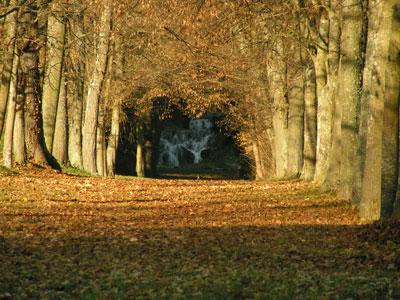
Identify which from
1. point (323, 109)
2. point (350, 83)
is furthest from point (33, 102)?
point (350, 83)

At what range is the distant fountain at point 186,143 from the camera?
236ft

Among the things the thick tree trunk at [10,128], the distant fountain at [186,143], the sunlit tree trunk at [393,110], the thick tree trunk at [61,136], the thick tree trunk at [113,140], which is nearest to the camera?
the sunlit tree trunk at [393,110]

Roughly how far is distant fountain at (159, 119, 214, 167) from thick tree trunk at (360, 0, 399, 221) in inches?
2119

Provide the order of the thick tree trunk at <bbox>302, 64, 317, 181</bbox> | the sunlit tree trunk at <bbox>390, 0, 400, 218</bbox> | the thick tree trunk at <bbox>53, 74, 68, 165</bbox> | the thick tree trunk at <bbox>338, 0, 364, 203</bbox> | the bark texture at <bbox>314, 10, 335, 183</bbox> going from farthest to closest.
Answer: the thick tree trunk at <bbox>53, 74, 68, 165</bbox> → the thick tree trunk at <bbox>302, 64, 317, 181</bbox> → the bark texture at <bbox>314, 10, 335, 183</bbox> → the thick tree trunk at <bbox>338, 0, 364, 203</bbox> → the sunlit tree trunk at <bbox>390, 0, 400, 218</bbox>

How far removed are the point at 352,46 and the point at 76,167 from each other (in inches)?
622

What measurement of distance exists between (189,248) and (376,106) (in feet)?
16.4

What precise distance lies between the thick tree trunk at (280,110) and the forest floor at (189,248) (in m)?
14.4

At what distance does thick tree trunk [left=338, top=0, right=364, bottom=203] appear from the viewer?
2191 cm

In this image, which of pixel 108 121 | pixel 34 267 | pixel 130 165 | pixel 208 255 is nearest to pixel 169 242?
pixel 208 255

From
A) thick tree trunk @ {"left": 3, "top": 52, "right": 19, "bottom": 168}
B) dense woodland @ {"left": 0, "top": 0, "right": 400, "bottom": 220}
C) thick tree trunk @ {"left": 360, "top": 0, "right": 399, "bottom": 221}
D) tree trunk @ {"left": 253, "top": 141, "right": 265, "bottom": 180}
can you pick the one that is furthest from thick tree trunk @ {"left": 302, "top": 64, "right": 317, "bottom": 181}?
tree trunk @ {"left": 253, "top": 141, "right": 265, "bottom": 180}

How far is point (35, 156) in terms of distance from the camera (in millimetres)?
31266

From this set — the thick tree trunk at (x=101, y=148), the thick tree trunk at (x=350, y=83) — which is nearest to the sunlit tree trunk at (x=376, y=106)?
the thick tree trunk at (x=350, y=83)

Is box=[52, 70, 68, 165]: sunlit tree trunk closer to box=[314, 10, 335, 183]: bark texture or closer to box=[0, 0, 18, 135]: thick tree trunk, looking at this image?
box=[0, 0, 18, 135]: thick tree trunk

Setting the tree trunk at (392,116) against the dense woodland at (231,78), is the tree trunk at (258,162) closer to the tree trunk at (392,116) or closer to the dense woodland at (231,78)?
the dense woodland at (231,78)
